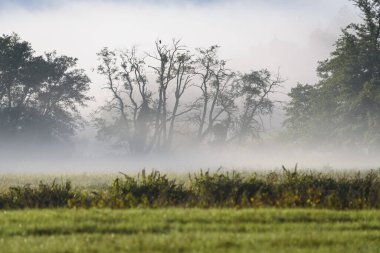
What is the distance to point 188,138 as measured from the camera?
63.0 m

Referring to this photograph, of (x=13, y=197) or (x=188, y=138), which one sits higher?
(x=188, y=138)

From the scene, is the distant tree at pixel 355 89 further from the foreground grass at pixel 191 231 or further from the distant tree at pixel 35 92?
the foreground grass at pixel 191 231

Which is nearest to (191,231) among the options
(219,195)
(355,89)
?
(219,195)

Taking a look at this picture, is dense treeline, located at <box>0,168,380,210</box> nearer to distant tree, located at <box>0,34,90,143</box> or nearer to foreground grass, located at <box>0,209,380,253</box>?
foreground grass, located at <box>0,209,380,253</box>

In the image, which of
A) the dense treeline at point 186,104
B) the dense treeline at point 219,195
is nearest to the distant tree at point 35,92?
the dense treeline at point 186,104

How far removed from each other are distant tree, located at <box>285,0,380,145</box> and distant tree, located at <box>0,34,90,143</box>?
1128 inches

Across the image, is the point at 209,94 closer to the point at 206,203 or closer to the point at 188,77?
the point at 188,77

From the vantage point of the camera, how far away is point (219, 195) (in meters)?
15.9

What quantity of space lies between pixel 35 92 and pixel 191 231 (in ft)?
186

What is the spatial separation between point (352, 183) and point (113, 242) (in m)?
10.4

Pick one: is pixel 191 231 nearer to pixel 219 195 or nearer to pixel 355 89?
pixel 219 195

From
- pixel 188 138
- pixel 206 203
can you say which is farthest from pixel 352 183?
pixel 188 138

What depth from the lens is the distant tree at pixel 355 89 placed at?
181ft

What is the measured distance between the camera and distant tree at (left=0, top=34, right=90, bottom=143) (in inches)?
2344
